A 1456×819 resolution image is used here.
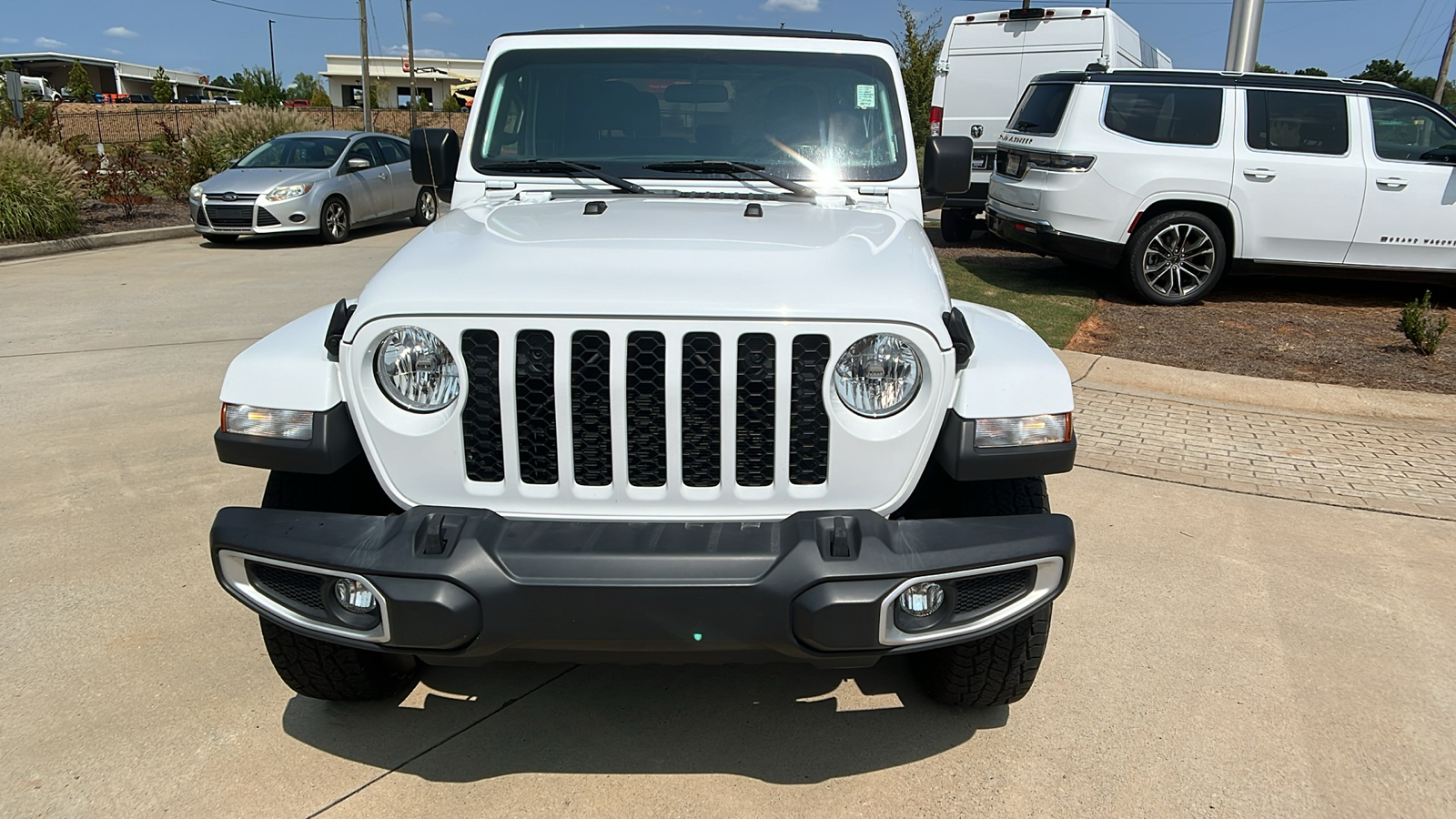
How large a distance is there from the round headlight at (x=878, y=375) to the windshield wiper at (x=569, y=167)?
1.32 m

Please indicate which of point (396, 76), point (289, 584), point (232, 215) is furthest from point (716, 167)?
point (396, 76)

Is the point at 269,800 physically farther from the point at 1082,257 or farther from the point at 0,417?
the point at 1082,257

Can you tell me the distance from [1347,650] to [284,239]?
13.8 m

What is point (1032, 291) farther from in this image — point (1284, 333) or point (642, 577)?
point (642, 577)

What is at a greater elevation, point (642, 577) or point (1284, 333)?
point (642, 577)

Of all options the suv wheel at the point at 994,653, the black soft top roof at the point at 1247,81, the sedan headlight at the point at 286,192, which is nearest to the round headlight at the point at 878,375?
the suv wheel at the point at 994,653

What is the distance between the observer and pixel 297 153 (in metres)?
13.9

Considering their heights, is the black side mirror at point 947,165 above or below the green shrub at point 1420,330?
above

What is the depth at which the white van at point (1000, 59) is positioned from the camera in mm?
11180

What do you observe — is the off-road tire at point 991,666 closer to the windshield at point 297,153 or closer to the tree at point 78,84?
the windshield at point 297,153

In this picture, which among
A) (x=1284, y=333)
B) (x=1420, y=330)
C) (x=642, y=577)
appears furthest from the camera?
(x=1284, y=333)

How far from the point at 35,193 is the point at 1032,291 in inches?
466

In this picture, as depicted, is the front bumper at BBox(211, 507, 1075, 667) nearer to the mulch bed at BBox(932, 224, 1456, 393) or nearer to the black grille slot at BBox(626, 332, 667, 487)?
the black grille slot at BBox(626, 332, 667, 487)

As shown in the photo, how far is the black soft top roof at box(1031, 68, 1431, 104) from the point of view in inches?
327
